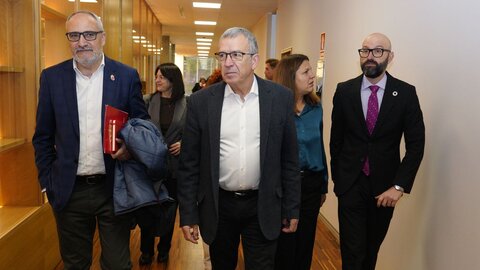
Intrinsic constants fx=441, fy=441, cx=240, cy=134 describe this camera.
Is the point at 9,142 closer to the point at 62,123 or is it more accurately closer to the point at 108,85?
the point at 62,123

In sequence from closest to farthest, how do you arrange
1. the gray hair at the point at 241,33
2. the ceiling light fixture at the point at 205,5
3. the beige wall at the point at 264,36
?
the gray hair at the point at 241,33
the ceiling light fixture at the point at 205,5
the beige wall at the point at 264,36

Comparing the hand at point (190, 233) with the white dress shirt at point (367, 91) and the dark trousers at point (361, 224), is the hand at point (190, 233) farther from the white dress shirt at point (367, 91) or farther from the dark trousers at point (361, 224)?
the white dress shirt at point (367, 91)

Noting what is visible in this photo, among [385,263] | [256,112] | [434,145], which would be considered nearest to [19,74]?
[256,112]

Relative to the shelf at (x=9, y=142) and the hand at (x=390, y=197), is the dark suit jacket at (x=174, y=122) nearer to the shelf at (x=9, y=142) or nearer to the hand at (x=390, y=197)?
the shelf at (x=9, y=142)

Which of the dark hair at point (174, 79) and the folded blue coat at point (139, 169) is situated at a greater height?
the dark hair at point (174, 79)

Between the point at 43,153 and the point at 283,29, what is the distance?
648cm

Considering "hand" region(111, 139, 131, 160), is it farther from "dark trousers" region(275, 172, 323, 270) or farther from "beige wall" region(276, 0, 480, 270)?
"beige wall" region(276, 0, 480, 270)

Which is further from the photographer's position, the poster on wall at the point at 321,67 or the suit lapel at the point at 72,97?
the poster on wall at the point at 321,67

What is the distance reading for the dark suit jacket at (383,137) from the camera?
8.09 feet

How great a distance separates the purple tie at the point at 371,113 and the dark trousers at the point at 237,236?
811 millimetres

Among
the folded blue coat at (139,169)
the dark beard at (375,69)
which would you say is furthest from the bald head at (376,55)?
the folded blue coat at (139,169)

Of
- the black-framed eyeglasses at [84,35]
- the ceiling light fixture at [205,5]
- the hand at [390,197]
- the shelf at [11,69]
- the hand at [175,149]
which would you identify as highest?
the ceiling light fixture at [205,5]

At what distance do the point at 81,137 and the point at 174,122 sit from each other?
4.46ft

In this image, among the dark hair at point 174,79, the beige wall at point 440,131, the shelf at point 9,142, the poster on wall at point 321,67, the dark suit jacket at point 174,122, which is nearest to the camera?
the beige wall at point 440,131
